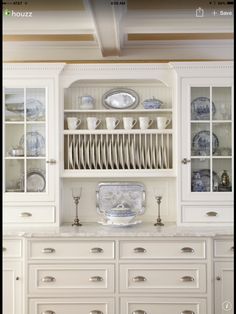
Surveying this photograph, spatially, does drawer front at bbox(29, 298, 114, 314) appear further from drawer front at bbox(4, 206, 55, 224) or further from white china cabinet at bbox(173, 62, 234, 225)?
white china cabinet at bbox(173, 62, 234, 225)

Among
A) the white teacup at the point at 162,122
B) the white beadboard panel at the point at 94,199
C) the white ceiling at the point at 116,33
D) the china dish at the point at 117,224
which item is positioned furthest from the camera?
the white beadboard panel at the point at 94,199

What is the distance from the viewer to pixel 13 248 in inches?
88.4

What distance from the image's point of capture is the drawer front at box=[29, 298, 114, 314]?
2.19 meters

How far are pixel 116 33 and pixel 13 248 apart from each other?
1197 millimetres

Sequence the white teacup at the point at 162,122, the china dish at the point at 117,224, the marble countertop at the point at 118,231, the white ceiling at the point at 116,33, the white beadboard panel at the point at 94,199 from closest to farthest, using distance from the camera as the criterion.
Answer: the white ceiling at the point at 116,33 < the marble countertop at the point at 118,231 < the china dish at the point at 117,224 < the white teacup at the point at 162,122 < the white beadboard panel at the point at 94,199

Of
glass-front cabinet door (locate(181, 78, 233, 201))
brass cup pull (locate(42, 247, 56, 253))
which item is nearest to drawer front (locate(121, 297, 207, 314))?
brass cup pull (locate(42, 247, 56, 253))

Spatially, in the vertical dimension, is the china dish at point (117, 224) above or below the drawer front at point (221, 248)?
above

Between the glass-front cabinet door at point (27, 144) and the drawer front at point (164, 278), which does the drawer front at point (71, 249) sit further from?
the glass-front cabinet door at point (27, 144)

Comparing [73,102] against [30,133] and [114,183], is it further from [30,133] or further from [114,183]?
[114,183]

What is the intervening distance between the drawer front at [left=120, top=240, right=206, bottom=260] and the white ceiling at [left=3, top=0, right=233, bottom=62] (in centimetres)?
→ 104

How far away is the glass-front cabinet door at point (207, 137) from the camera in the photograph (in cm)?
236

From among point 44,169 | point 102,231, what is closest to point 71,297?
point 102,231

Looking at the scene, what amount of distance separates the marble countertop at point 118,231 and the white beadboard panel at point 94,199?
216mm

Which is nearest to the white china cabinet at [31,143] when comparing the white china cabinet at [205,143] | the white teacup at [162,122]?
the white teacup at [162,122]
